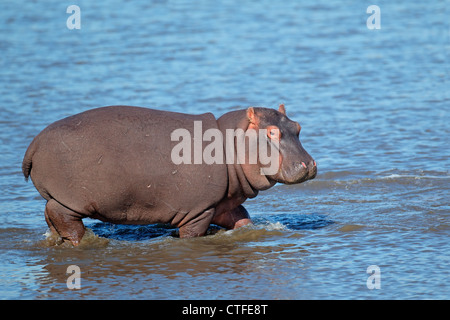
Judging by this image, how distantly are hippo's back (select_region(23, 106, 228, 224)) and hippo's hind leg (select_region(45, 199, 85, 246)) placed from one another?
0.10 metres

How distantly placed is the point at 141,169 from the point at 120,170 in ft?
0.70

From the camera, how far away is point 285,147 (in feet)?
28.1

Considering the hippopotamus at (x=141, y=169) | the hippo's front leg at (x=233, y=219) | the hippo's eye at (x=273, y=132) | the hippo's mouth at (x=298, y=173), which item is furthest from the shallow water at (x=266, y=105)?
the hippo's eye at (x=273, y=132)

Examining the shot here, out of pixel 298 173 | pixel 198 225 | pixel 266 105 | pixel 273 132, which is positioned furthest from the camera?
pixel 266 105

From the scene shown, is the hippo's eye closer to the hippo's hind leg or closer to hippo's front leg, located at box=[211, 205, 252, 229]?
hippo's front leg, located at box=[211, 205, 252, 229]

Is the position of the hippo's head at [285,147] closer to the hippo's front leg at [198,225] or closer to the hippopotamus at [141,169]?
the hippopotamus at [141,169]

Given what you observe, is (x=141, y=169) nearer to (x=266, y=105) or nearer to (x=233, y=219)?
(x=233, y=219)

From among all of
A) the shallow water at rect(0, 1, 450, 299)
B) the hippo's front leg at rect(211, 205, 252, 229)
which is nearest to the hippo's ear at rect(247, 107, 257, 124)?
the hippo's front leg at rect(211, 205, 252, 229)

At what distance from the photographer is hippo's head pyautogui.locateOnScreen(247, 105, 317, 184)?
8.48m

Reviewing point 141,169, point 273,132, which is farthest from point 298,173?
point 141,169

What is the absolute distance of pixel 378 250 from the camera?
8.56 m

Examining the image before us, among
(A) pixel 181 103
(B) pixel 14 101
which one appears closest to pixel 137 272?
(A) pixel 181 103
